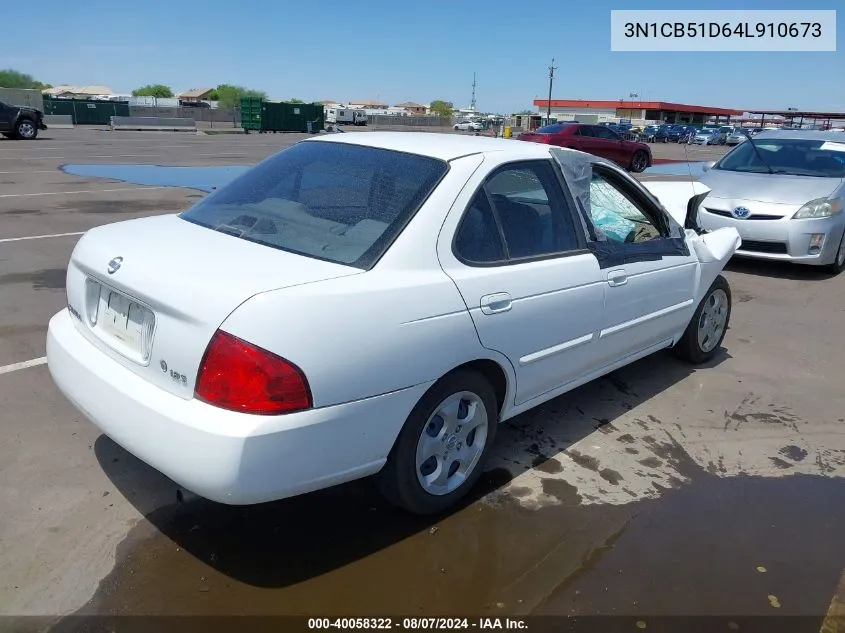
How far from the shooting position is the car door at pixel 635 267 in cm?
384

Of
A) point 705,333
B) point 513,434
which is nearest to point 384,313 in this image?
point 513,434

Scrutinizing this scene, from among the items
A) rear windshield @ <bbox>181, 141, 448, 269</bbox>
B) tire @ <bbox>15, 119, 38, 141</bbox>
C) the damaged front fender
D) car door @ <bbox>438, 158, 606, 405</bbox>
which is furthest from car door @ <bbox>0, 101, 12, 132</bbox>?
car door @ <bbox>438, 158, 606, 405</bbox>

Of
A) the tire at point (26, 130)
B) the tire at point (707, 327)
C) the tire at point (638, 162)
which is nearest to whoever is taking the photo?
the tire at point (707, 327)

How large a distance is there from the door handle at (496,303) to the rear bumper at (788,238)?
570cm

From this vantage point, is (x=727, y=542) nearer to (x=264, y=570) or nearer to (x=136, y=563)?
(x=264, y=570)

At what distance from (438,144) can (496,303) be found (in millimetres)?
942

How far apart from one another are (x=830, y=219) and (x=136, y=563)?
7842 mm

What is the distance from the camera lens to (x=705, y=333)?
5180 millimetres

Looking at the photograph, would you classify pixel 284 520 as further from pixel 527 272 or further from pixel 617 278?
pixel 617 278

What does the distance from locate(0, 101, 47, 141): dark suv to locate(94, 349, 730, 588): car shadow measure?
2574 cm

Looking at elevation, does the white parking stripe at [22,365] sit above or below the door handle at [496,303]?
below

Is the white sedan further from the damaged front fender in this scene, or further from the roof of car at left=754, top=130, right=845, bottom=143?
the roof of car at left=754, top=130, right=845, bottom=143

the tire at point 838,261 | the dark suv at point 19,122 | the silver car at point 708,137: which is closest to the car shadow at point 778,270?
the tire at point 838,261

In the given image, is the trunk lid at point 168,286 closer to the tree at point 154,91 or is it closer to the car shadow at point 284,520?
the car shadow at point 284,520
